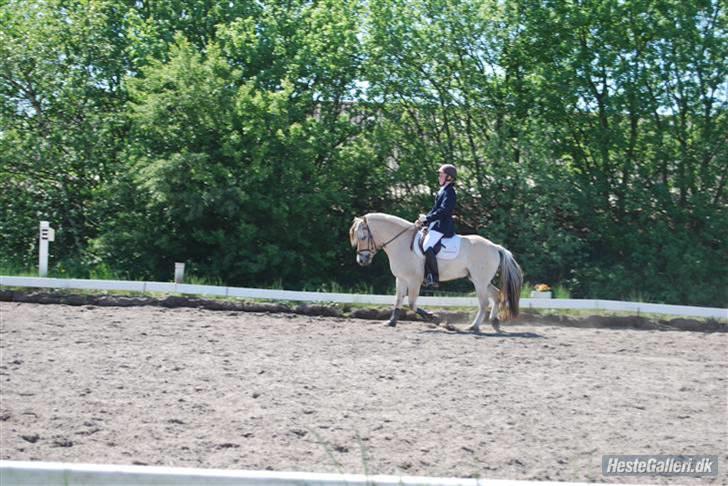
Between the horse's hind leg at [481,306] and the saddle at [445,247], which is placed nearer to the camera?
the horse's hind leg at [481,306]

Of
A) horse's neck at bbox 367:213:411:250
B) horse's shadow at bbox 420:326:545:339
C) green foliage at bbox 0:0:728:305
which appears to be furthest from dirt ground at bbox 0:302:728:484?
green foliage at bbox 0:0:728:305

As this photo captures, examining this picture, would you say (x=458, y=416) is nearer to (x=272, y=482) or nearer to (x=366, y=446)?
(x=366, y=446)

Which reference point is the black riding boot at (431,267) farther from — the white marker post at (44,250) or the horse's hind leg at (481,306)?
the white marker post at (44,250)

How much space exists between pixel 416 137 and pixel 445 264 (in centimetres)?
608

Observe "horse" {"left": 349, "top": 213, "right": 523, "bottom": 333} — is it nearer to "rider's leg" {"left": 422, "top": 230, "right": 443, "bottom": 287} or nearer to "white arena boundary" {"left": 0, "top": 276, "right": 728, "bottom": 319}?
"rider's leg" {"left": 422, "top": 230, "right": 443, "bottom": 287}

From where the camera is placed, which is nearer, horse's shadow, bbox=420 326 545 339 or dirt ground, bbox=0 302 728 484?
dirt ground, bbox=0 302 728 484

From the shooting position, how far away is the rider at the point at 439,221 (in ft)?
41.9

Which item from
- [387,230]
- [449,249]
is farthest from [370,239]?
[449,249]

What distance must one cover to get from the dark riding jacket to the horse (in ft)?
Result: 1.12

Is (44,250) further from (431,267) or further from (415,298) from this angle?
(431,267)

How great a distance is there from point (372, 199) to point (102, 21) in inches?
272

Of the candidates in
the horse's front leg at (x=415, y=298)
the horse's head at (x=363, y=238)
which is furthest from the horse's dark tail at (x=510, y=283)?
the horse's head at (x=363, y=238)

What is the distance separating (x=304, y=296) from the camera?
557 inches

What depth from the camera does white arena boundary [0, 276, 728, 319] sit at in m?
13.8
